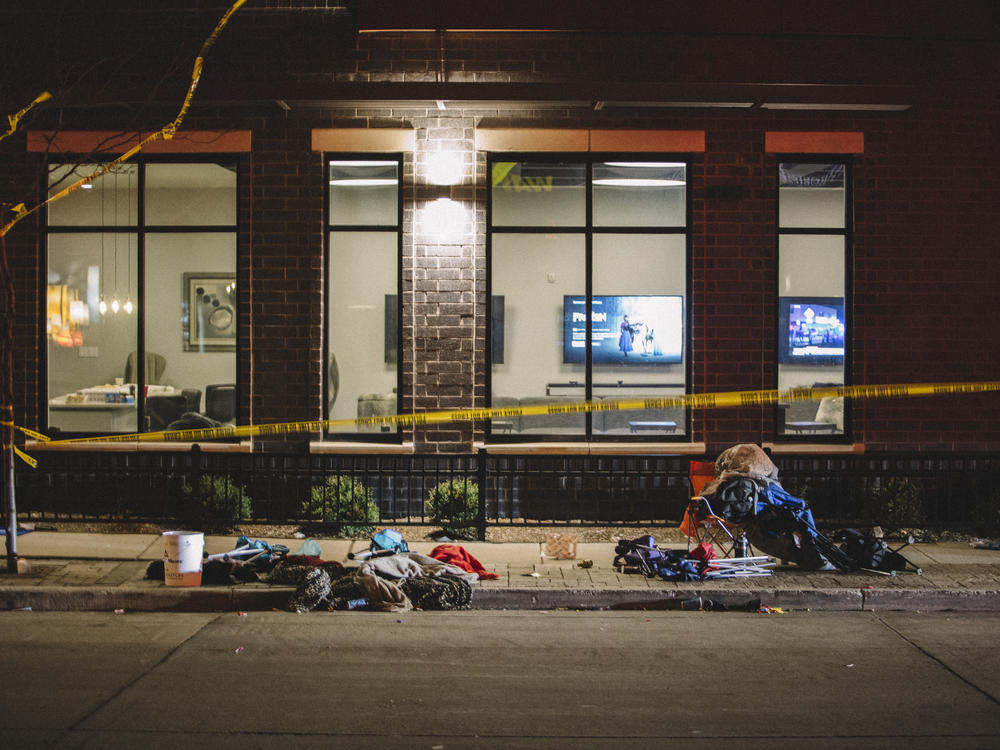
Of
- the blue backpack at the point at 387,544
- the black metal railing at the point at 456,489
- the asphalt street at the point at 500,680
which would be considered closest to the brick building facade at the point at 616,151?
the black metal railing at the point at 456,489

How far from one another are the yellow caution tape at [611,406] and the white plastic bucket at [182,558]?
3203mm

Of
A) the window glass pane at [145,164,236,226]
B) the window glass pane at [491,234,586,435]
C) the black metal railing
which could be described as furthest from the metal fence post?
the window glass pane at [145,164,236,226]

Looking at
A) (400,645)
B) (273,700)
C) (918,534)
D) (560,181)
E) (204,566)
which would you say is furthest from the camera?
(560,181)

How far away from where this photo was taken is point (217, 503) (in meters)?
10.7

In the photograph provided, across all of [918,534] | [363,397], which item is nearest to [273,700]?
[363,397]

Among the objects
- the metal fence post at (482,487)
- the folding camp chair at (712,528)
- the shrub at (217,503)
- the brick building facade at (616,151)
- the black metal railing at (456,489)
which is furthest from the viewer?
the brick building facade at (616,151)

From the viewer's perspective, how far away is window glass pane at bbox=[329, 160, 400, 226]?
1185cm

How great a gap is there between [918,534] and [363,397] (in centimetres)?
678

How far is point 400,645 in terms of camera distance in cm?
665

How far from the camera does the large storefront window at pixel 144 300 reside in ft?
39.3

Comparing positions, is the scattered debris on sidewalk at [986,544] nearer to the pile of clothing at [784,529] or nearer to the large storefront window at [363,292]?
the pile of clothing at [784,529]

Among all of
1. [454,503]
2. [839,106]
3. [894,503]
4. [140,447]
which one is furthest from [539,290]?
[140,447]

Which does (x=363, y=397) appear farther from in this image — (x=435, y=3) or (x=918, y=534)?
(x=918, y=534)

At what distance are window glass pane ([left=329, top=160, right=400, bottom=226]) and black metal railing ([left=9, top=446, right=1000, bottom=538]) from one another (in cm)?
307
